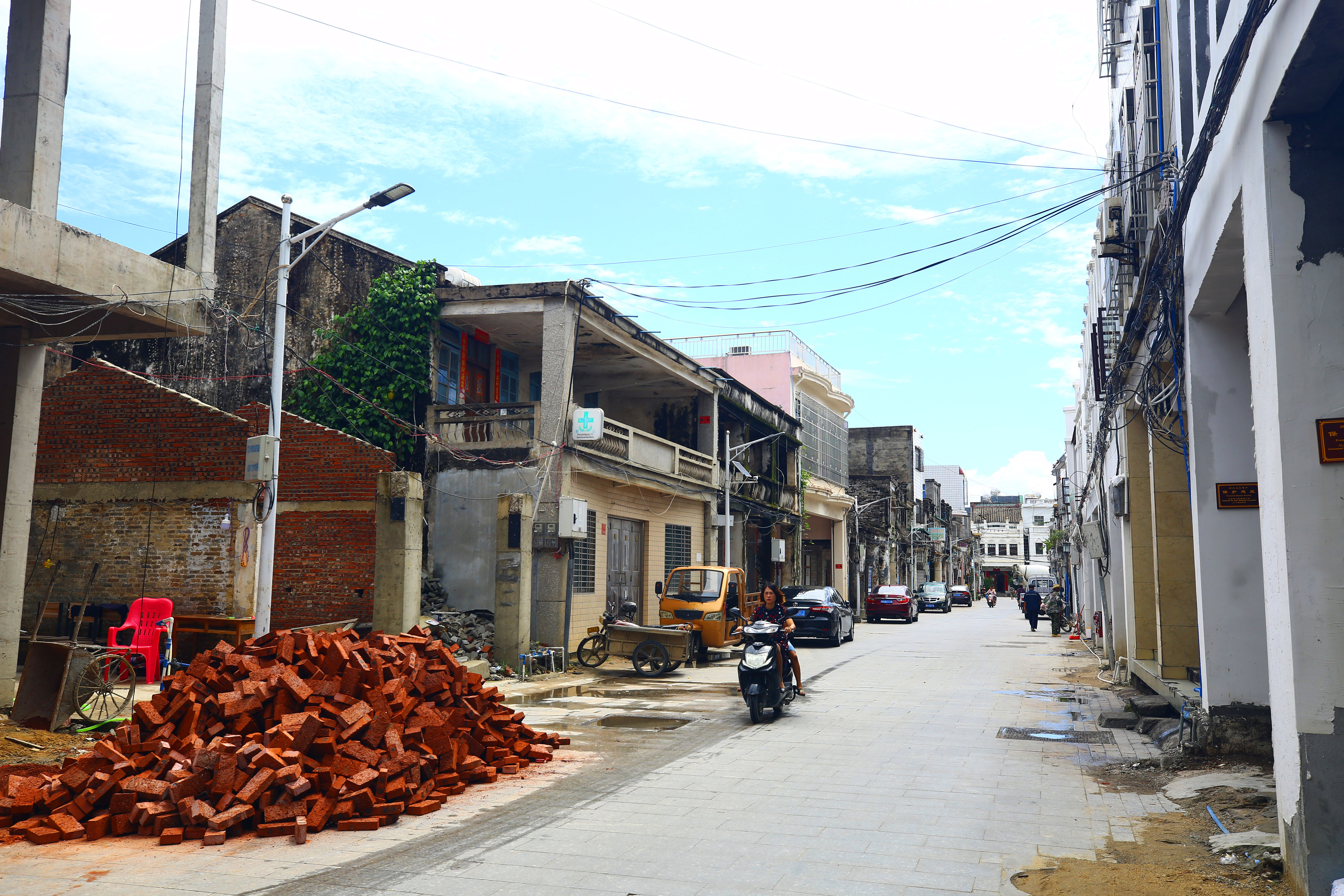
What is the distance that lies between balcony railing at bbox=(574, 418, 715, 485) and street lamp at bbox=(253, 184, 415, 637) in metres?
7.66

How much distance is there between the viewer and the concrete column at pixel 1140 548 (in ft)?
47.9

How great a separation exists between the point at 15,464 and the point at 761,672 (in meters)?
9.34

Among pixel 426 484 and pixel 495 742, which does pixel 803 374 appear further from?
pixel 495 742

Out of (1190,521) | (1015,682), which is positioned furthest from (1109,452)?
(1190,521)

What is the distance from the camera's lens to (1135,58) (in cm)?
1370

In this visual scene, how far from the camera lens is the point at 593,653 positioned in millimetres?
18641

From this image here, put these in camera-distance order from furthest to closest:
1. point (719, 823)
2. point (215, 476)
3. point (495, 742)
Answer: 1. point (215, 476)
2. point (495, 742)
3. point (719, 823)

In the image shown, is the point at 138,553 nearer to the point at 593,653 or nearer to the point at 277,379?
the point at 277,379

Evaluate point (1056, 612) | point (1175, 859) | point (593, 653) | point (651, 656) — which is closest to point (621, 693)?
point (651, 656)

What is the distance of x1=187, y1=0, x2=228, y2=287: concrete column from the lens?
12.5m

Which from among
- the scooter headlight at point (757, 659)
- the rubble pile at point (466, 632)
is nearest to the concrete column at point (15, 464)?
the rubble pile at point (466, 632)

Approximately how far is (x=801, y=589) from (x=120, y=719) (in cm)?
2613

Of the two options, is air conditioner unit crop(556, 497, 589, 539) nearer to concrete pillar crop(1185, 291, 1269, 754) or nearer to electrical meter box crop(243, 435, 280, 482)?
electrical meter box crop(243, 435, 280, 482)

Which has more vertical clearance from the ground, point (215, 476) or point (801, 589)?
point (215, 476)
